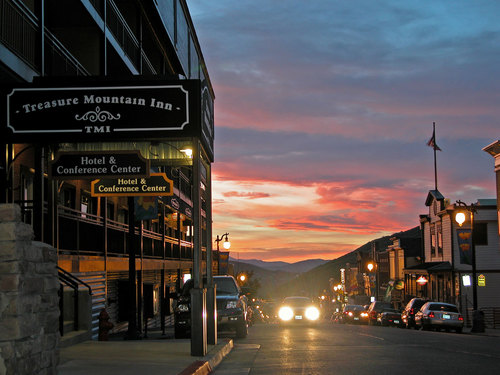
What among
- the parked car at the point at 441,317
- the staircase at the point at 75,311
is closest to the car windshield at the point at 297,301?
the parked car at the point at 441,317

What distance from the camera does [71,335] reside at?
623 inches

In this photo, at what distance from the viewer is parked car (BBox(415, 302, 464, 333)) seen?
32.5m

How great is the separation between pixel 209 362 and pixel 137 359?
1363mm

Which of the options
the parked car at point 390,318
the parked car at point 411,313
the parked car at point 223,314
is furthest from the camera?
the parked car at point 390,318

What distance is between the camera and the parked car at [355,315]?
156 feet

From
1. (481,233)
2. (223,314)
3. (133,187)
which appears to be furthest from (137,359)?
(481,233)

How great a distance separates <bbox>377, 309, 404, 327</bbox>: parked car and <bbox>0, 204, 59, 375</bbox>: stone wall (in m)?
34.6

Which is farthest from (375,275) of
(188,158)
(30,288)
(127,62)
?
(30,288)

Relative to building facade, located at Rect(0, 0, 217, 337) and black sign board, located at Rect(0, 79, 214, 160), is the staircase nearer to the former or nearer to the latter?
building facade, located at Rect(0, 0, 217, 337)

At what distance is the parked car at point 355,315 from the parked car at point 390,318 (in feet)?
17.7

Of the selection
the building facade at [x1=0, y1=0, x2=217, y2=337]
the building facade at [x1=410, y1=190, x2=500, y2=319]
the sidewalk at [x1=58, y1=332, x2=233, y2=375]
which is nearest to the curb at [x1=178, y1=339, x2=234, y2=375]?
the sidewalk at [x1=58, y1=332, x2=233, y2=375]

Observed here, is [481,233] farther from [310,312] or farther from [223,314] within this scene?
[223,314]

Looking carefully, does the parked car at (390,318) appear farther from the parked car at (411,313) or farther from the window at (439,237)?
the window at (439,237)

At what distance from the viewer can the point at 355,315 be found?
158 feet
